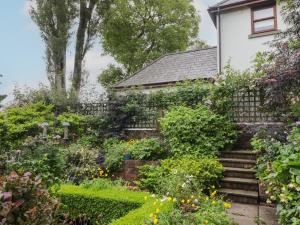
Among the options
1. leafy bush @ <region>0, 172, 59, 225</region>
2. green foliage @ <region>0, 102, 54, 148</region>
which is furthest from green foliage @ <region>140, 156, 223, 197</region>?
green foliage @ <region>0, 102, 54, 148</region>

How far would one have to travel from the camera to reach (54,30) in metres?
18.3

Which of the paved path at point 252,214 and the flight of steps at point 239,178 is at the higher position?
the flight of steps at point 239,178

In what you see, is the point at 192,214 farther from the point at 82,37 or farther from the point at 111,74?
the point at 111,74

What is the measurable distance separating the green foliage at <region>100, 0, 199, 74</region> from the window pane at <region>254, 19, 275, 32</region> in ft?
41.3

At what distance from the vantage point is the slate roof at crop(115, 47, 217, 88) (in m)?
14.8

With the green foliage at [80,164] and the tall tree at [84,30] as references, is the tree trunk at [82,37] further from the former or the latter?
the green foliage at [80,164]

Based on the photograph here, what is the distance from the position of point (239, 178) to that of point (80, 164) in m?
4.03

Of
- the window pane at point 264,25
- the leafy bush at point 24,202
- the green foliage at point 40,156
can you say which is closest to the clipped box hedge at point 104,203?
the green foliage at point 40,156

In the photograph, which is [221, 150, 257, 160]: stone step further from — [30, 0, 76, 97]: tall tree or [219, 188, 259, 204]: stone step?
[30, 0, 76, 97]: tall tree

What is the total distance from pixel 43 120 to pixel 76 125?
1.09m

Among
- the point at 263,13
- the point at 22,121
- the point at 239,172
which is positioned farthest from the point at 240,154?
the point at 263,13

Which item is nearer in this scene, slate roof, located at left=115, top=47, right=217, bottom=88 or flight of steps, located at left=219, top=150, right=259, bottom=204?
flight of steps, located at left=219, top=150, right=259, bottom=204

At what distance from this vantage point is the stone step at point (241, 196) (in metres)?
6.15

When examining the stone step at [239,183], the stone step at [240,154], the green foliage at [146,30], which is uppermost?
the green foliage at [146,30]
